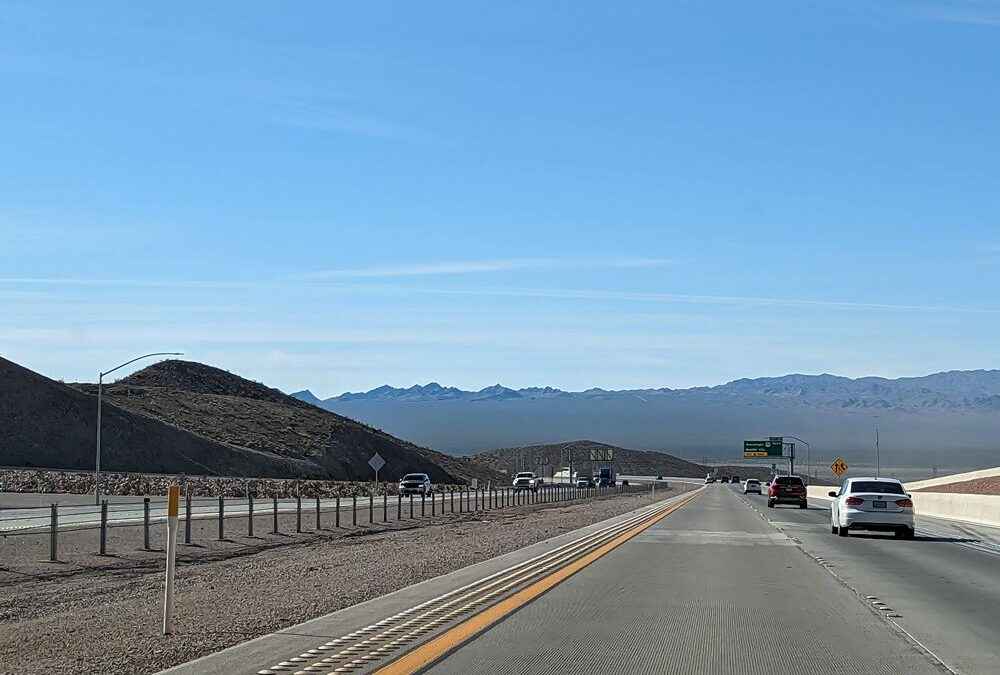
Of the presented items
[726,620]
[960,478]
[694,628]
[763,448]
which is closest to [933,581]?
[726,620]

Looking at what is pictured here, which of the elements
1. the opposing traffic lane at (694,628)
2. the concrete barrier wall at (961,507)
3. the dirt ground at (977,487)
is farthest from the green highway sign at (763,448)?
the opposing traffic lane at (694,628)

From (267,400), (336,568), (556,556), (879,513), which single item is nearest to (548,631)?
(336,568)

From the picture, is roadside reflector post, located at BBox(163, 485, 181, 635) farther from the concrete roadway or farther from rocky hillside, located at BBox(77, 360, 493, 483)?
rocky hillside, located at BBox(77, 360, 493, 483)

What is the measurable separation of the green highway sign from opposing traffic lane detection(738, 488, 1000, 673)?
111 metres

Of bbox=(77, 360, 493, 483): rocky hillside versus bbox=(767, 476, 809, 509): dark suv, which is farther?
bbox=(77, 360, 493, 483): rocky hillside

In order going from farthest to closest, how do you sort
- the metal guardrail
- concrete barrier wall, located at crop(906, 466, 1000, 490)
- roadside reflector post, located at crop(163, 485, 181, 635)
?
concrete barrier wall, located at crop(906, 466, 1000, 490) < the metal guardrail < roadside reflector post, located at crop(163, 485, 181, 635)

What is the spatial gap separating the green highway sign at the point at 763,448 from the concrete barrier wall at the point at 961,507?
87.7 meters

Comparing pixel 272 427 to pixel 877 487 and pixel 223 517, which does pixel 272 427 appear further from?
pixel 877 487

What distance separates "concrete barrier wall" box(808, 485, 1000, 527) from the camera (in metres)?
43.2

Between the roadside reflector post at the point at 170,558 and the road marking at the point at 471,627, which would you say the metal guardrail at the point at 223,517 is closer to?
the road marking at the point at 471,627

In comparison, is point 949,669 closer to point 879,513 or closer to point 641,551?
point 641,551

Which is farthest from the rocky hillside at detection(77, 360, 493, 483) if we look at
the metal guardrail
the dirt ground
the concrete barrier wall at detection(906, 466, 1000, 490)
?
the dirt ground

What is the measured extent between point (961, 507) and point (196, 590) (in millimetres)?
38765

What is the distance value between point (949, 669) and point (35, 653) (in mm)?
8214
